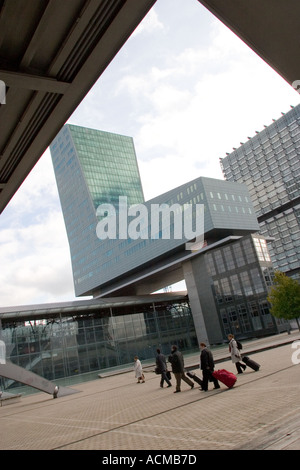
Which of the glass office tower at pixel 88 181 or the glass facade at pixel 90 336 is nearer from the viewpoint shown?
the glass facade at pixel 90 336

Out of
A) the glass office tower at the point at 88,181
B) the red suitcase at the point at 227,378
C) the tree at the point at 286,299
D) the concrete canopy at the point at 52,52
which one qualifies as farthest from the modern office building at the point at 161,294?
the concrete canopy at the point at 52,52

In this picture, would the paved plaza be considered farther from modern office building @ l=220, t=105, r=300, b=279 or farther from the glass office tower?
modern office building @ l=220, t=105, r=300, b=279

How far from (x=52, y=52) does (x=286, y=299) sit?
41146 millimetres

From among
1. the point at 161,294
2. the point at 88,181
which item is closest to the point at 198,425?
the point at 161,294

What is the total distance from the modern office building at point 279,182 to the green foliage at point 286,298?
2381 inches

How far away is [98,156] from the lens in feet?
341

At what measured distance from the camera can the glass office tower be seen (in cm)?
9419

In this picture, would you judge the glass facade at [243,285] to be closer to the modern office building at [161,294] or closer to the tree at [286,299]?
the modern office building at [161,294]

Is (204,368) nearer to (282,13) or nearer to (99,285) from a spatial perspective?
(282,13)

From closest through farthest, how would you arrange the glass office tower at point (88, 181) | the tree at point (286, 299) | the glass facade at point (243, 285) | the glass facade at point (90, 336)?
the tree at point (286, 299), the glass facade at point (90, 336), the glass facade at point (243, 285), the glass office tower at point (88, 181)

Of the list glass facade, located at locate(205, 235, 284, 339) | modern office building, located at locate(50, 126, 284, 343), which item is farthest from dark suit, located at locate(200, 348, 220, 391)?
modern office building, located at locate(50, 126, 284, 343)

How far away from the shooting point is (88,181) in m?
96.2

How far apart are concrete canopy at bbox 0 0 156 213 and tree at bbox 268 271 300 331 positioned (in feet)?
130

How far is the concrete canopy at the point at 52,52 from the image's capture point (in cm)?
466
